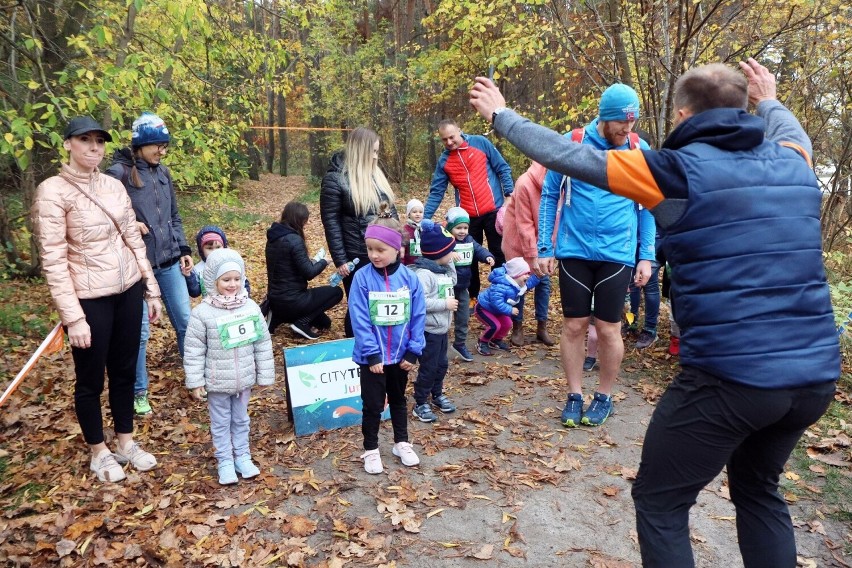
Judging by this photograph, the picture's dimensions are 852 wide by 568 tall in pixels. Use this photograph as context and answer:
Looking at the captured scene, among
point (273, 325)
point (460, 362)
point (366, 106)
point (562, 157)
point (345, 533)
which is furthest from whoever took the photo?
point (366, 106)

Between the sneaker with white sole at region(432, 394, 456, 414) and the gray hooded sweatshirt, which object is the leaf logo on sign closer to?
the gray hooded sweatshirt

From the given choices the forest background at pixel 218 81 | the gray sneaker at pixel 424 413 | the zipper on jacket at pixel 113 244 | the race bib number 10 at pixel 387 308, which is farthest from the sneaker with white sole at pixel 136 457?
the gray sneaker at pixel 424 413

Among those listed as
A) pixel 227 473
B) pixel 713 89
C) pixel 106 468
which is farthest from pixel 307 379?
pixel 713 89

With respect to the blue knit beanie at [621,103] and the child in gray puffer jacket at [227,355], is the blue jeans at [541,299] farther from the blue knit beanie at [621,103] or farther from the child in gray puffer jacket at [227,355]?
the child in gray puffer jacket at [227,355]

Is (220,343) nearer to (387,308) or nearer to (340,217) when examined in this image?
(387,308)

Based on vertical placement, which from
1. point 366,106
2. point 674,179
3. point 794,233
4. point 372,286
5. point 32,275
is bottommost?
point 32,275

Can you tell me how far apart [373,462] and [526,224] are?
2.89 m

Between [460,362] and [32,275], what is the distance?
663 cm

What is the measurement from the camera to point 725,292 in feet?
6.91

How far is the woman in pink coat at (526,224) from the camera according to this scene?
5699 millimetres

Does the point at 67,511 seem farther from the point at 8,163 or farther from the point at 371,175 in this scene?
the point at 8,163

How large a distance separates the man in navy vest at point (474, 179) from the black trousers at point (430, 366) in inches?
84.0

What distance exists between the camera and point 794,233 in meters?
2.10

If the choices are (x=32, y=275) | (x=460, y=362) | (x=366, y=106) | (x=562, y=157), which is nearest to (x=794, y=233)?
(x=562, y=157)
